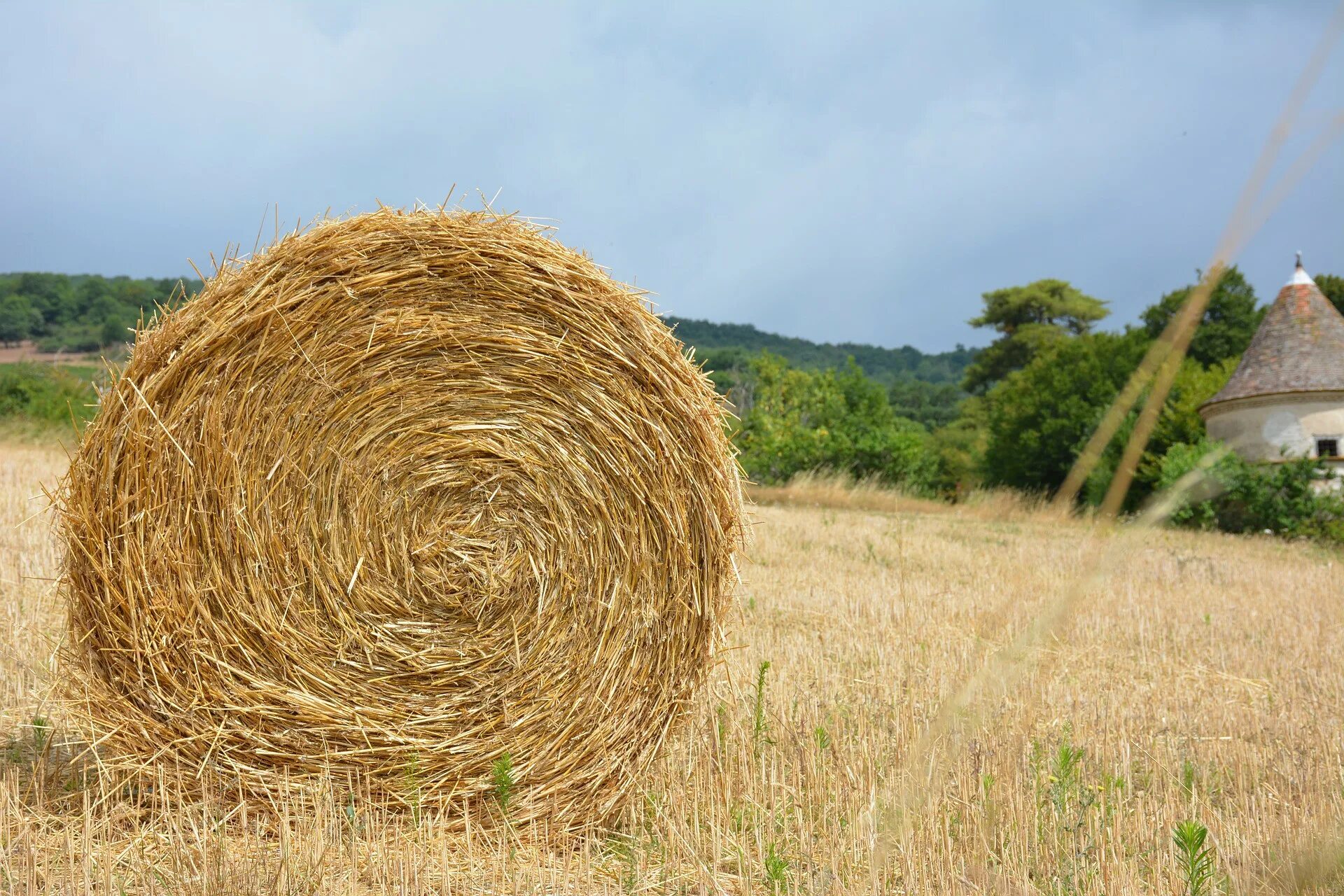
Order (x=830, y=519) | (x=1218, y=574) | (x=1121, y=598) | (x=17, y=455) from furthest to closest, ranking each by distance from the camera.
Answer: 1. (x=830, y=519)
2. (x=17, y=455)
3. (x=1218, y=574)
4. (x=1121, y=598)

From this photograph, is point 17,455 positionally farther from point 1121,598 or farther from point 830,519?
point 1121,598

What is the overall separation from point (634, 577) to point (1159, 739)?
3131 mm

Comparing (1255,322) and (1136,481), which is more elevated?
(1255,322)

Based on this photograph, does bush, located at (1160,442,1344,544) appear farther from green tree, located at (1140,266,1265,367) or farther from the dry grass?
green tree, located at (1140,266,1265,367)

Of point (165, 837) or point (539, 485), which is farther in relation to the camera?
point (539, 485)

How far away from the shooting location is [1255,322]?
4272 centimetres

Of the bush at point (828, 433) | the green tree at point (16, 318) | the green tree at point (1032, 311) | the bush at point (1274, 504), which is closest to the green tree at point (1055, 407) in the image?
the bush at point (828, 433)

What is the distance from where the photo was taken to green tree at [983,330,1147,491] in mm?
36406

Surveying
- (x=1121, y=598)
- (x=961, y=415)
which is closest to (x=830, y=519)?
(x=1121, y=598)

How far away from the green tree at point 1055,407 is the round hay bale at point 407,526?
3328cm

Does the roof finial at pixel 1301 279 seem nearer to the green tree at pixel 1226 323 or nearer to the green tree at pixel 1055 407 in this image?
the green tree at pixel 1055 407

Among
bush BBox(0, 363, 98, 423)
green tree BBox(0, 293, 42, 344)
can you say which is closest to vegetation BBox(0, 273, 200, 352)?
green tree BBox(0, 293, 42, 344)

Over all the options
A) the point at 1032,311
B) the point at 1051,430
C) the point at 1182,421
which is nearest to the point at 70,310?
the point at 1051,430

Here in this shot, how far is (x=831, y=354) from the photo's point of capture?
311 ft
